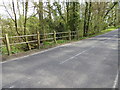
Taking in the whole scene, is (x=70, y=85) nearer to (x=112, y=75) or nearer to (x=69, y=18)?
(x=112, y=75)

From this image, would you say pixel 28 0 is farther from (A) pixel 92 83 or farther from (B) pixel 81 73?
(A) pixel 92 83

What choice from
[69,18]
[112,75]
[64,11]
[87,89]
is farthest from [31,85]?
[64,11]

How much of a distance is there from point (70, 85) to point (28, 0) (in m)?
7.59

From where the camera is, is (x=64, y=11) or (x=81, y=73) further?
(x=64, y=11)

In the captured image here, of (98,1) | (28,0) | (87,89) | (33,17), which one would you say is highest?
(98,1)

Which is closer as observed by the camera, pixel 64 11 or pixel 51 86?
pixel 51 86

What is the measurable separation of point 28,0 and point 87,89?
7.92 meters

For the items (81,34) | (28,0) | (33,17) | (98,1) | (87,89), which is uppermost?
(98,1)

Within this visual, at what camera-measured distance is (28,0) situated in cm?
807

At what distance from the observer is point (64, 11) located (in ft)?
48.9

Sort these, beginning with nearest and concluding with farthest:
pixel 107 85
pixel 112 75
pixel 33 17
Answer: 1. pixel 107 85
2. pixel 112 75
3. pixel 33 17

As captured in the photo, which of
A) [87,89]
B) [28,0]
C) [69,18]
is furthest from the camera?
[69,18]

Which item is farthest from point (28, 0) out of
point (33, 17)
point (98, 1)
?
point (98, 1)

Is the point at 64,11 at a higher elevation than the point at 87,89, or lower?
higher
